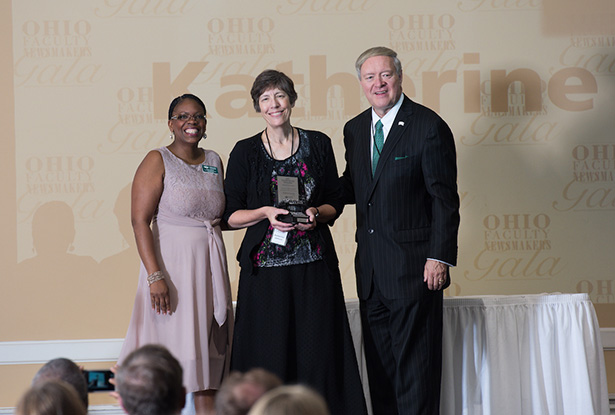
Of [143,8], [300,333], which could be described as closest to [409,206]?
[300,333]

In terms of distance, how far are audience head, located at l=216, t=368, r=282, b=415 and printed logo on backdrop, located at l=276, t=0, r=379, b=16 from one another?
357 cm

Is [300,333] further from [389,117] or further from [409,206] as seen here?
[389,117]

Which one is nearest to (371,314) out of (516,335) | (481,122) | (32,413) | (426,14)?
(516,335)

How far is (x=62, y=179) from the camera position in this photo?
4.79 meters

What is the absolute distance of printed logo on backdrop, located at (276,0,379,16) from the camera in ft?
15.8

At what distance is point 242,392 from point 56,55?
3.79 meters

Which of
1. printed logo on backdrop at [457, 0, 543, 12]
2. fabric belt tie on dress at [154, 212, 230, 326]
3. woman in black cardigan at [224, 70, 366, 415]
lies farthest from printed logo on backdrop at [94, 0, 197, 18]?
fabric belt tie on dress at [154, 212, 230, 326]

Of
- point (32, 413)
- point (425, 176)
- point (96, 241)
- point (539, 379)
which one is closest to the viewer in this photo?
point (32, 413)

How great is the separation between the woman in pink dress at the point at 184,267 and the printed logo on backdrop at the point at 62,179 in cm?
172

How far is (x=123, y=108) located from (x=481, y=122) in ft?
7.56

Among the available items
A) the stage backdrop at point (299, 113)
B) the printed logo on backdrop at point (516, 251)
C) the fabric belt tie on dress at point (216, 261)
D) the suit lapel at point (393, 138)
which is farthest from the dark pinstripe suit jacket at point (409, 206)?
the printed logo on backdrop at point (516, 251)

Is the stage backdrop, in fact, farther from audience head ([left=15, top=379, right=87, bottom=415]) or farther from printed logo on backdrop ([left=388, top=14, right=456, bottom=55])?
audience head ([left=15, top=379, right=87, bottom=415])

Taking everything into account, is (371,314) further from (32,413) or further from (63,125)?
(63,125)

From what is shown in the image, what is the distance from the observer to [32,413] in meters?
1.49
